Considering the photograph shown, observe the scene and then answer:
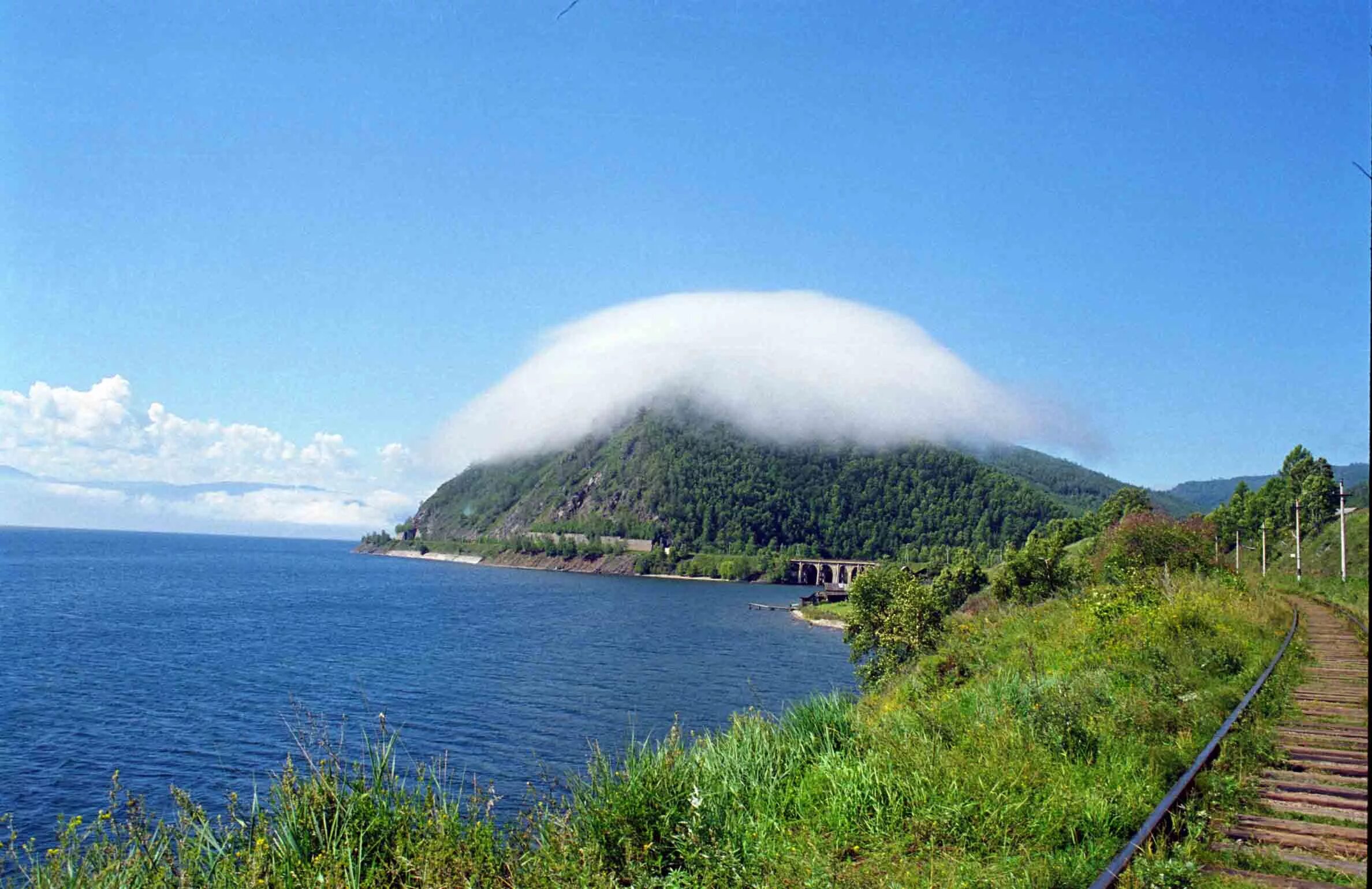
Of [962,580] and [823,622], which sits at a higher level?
[962,580]

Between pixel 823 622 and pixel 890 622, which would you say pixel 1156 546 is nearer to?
pixel 890 622

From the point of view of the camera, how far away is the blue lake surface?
35656 millimetres

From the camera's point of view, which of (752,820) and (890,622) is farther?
(890,622)

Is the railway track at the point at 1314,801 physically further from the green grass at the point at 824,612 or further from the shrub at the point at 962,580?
the green grass at the point at 824,612

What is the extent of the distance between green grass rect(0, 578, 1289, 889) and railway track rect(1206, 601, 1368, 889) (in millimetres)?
799

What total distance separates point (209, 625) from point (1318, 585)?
84.0 meters

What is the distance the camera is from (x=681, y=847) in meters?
7.99

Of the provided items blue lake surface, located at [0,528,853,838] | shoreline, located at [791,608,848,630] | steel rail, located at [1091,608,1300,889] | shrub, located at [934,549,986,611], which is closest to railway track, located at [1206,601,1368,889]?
steel rail, located at [1091,608,1300,889]

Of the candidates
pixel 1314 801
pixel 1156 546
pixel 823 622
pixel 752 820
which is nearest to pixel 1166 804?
pixel 1314 801

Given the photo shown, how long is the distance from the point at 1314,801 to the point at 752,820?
17.7ft

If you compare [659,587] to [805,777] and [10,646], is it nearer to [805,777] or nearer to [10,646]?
[10,646]

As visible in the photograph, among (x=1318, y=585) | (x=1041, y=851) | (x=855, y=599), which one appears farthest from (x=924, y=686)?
(x=855, y=599)

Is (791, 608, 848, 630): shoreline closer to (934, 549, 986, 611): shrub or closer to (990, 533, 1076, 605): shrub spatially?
(934, 549, 986, 611): shrub

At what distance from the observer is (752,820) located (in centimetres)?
909
